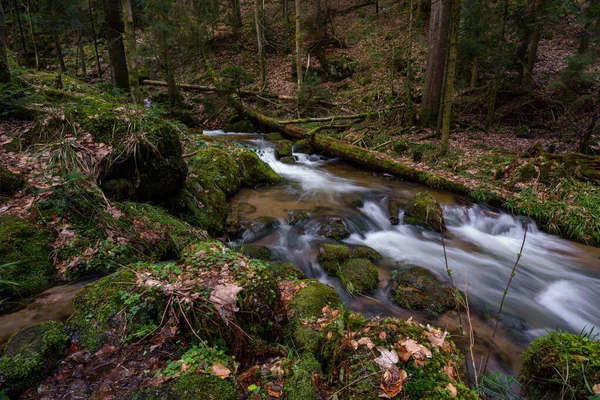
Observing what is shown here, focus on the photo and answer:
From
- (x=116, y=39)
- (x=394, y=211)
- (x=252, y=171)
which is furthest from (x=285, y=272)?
(x=116, y=39)

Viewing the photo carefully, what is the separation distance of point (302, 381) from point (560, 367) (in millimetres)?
2101

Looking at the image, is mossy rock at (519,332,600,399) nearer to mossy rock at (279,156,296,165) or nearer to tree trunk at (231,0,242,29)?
mossy rock at (279,156,296,165)

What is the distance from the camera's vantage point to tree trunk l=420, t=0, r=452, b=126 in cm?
1089

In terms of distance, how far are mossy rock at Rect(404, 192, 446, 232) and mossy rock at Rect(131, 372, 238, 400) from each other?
5.96 meters

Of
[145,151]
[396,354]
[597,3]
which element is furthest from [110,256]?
[597,3]

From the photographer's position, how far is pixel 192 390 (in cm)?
176

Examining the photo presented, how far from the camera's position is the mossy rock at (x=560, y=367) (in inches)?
89.6

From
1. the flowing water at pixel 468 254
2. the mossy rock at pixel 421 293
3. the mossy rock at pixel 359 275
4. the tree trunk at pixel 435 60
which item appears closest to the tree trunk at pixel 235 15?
the tree trunk at pixel 435 60

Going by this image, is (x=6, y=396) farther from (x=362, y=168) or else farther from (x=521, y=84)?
(x=521, y=84)

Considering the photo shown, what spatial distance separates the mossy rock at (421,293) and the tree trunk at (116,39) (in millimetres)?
10640

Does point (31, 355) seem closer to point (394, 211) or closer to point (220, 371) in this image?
point (220, 371)

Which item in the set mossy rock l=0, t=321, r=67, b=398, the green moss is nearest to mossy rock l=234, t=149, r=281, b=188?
the green moss

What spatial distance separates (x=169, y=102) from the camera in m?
15.5

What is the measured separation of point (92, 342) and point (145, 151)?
3052 mm
